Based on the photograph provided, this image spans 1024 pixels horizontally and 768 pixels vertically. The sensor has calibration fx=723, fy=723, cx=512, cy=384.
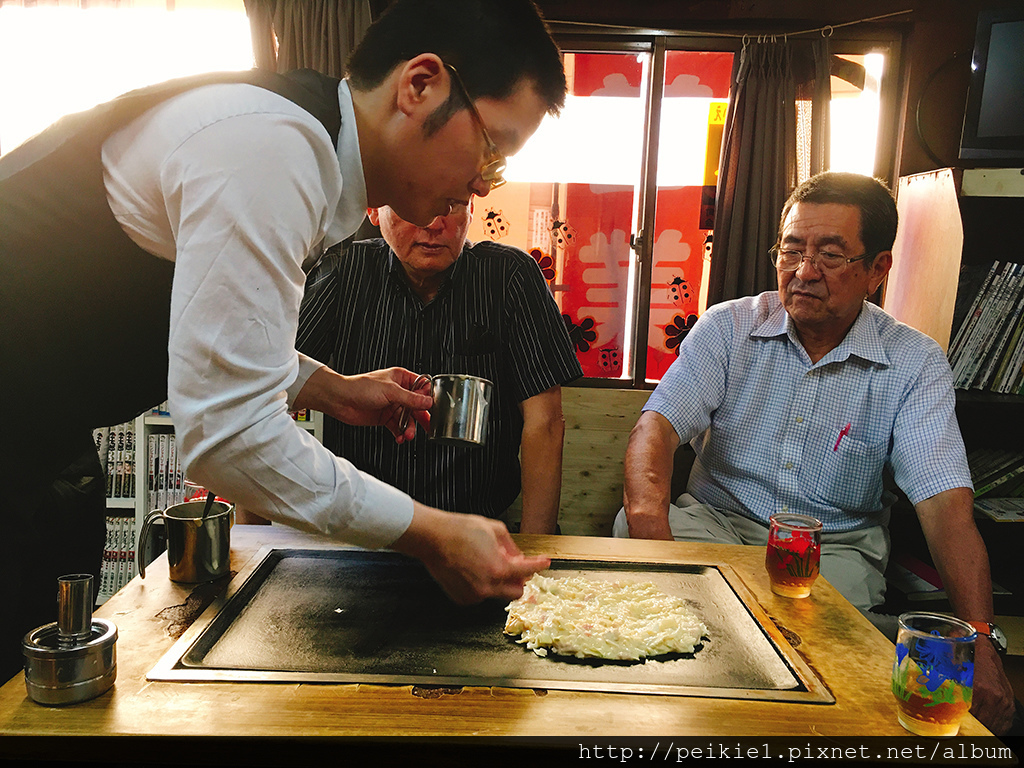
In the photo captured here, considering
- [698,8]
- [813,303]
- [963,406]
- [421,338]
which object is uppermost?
[698,8]

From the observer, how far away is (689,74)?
3.48m

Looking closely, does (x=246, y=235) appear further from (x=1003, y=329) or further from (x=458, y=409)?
(x=1003, y=329)

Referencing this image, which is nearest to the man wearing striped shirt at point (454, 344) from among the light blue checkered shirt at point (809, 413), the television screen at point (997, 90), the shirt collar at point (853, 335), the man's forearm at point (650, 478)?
the man's forearm at point (650, 478)

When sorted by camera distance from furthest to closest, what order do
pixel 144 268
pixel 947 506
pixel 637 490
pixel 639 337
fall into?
pixel 639 337 → pixel 637 490 → pixel 947 506 → pixel 144 268

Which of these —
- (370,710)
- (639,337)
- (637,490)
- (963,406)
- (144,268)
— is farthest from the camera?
(639,337)

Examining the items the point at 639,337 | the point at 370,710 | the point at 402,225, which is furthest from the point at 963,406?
the point at 370,710

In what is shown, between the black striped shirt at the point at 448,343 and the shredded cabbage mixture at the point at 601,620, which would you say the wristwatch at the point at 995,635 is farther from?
the black striped shirt at the point at 448,343

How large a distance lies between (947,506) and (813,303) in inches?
26.5

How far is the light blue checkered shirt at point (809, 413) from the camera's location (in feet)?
6.92

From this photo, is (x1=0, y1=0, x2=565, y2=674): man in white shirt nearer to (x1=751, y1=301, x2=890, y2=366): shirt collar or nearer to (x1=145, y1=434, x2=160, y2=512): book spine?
(x1=751, y1=301, x2=890, y2=366): shirt collar

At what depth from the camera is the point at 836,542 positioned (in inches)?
83.6

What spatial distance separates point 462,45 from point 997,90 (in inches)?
101

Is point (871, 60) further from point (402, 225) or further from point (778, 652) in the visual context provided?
point (778, 652)

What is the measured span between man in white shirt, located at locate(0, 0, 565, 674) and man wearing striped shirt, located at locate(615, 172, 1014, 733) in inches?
46.7
